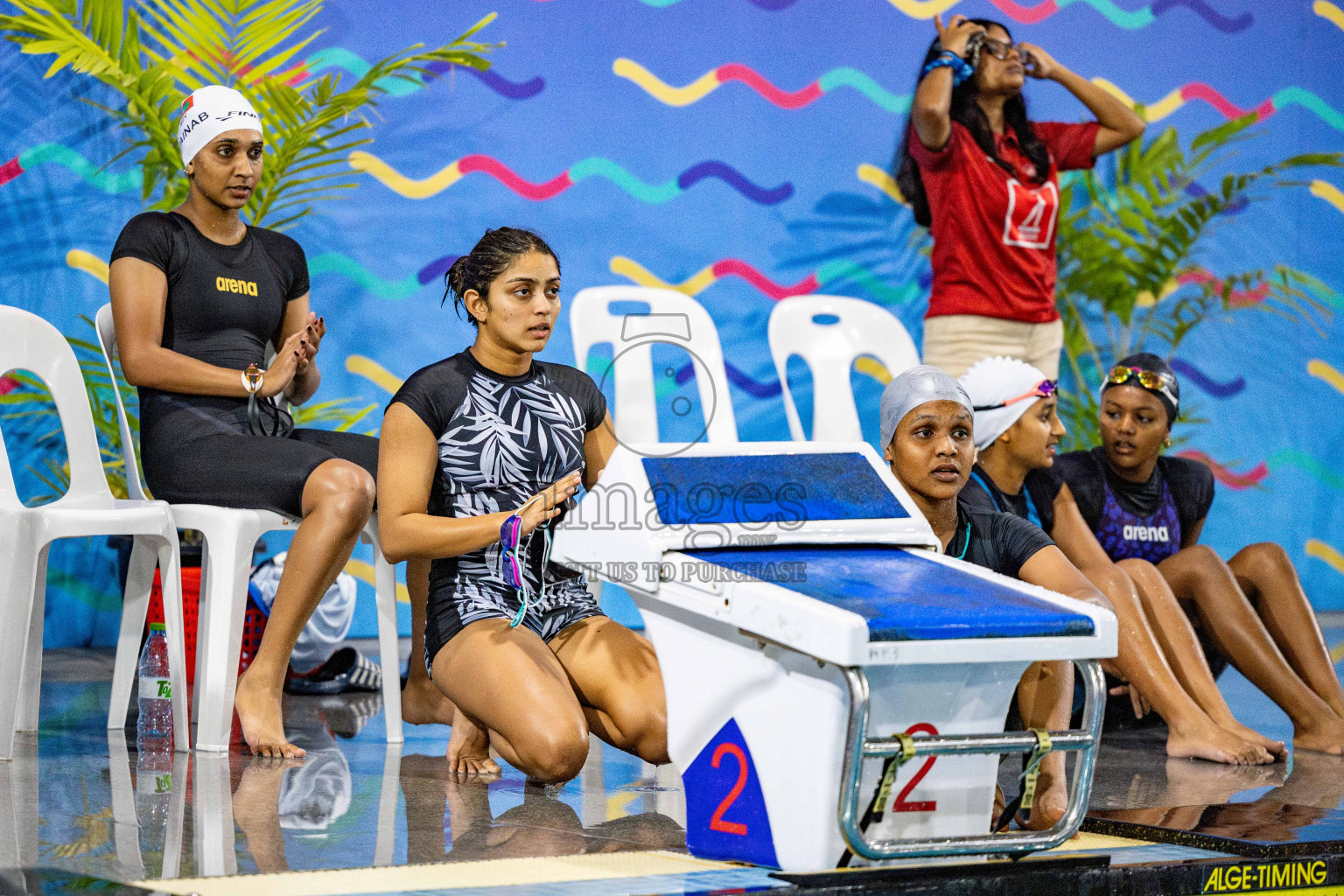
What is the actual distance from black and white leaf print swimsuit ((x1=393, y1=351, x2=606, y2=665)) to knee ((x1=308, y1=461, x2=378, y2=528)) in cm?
39

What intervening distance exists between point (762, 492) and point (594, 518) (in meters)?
0.30

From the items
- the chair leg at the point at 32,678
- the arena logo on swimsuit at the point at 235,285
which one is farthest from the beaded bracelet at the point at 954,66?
the chair leg at the point at 32,678

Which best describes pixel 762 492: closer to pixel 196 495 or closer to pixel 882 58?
pixel 196 495

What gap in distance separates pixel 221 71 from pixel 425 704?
2.61m

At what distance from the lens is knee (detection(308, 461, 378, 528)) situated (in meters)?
3.71

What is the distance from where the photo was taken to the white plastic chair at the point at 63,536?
3.44 meters

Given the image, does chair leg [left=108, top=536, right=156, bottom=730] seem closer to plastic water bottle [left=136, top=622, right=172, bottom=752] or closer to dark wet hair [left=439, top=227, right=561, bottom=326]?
plastic water bottle [left=136, top=622, right=172, bottom=752]

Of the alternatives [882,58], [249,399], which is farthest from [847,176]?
[249,399]

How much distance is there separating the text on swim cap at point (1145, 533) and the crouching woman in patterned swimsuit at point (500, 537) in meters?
1.80

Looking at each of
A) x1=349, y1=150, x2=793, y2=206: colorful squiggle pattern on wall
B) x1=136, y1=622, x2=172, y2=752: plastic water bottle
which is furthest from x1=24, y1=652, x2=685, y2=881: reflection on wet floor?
x1=349, y1=150, x2=793, y2=206: colorful squiggle pattern on wall

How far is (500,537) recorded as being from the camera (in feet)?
10.3

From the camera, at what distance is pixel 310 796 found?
10.1 feet

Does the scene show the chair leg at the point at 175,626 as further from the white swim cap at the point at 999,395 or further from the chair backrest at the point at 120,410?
the white swim cap at the point at 999,395

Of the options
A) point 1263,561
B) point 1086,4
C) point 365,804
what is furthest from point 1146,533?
point 1086,4
